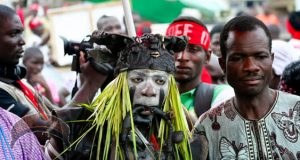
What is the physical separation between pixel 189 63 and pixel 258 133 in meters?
1.89

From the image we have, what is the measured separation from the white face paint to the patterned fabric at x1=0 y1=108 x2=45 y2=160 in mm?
592

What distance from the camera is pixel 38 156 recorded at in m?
4.43

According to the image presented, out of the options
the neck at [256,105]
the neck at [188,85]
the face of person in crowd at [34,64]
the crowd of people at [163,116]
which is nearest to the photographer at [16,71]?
the crowd of people at [163,116]

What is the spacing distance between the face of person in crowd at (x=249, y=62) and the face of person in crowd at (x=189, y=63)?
172 cm

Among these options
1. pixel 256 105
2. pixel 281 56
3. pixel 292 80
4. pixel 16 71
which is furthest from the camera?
pixel 281 56

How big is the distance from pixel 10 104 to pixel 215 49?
384cm

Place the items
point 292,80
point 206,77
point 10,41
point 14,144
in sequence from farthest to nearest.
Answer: point 206,77, point 10,41, point 292,80, point 14,144

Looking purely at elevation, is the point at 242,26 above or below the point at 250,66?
above

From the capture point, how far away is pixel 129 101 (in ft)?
14.6

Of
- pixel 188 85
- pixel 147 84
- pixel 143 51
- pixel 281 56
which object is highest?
pixel 143 51

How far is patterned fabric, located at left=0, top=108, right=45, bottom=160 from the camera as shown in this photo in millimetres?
4293

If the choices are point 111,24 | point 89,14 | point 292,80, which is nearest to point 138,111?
point 292,80

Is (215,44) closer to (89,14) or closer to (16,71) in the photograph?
(89,14)

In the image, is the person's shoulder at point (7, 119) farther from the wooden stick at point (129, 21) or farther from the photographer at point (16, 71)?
the photographer at point (16, 71)
